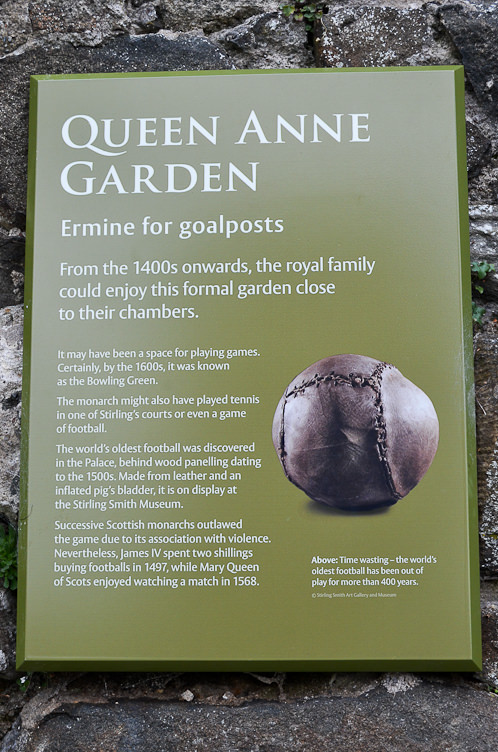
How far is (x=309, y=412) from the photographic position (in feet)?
4.86

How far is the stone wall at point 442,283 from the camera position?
1.40 m

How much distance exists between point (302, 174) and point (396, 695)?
4.16 ft

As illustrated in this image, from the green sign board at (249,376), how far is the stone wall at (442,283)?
0.09m

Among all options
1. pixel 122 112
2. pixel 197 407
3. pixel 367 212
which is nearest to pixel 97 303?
pixel 197 407

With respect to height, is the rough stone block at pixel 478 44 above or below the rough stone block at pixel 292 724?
above

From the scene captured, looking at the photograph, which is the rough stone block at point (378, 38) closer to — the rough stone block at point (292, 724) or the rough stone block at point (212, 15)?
the rough stone block at point (212, 15)

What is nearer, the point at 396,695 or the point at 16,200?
the point at 396,695

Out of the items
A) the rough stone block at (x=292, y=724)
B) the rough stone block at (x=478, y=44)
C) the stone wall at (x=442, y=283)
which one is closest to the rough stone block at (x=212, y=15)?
the stone wall at (x=442, y=283)

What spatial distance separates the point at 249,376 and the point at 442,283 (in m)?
0.52

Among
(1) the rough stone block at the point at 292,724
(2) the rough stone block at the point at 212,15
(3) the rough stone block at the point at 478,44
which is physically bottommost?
(1) the rough stone block at the point at 292,724

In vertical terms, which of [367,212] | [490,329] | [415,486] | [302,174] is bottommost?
[415,486]

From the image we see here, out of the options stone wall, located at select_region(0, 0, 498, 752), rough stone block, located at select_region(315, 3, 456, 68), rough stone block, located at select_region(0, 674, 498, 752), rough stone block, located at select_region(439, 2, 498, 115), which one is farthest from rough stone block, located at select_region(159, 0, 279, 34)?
rough stone block, located at select_region(0, 674, 498, 752)

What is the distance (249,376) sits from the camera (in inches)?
59.0

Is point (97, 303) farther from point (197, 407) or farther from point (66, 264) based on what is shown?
point (197, 407)
